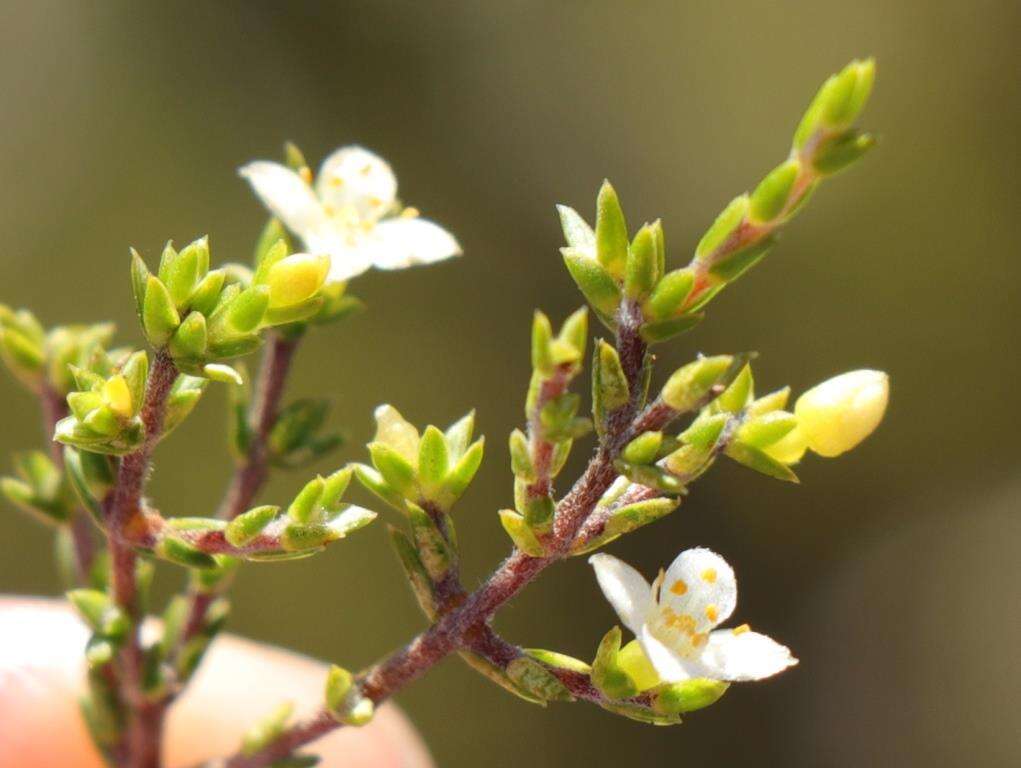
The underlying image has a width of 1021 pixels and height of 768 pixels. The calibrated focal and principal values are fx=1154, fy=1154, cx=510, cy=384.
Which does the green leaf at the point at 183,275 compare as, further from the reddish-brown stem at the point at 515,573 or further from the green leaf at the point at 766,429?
the green leaf at the point at 766,429

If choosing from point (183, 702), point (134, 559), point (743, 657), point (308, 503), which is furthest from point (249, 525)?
point (183, 702)

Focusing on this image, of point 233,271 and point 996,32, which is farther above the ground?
point 996,32

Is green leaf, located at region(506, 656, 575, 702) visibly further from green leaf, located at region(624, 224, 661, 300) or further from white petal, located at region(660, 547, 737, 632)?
green leaf, located at region(624, 224, 661, 300)

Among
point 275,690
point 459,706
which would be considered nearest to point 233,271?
point 275,690

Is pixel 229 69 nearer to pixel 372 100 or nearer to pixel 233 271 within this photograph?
pixel 372 100

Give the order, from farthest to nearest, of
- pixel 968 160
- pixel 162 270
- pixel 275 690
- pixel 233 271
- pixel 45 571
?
1. pixel 968 160
2. pixel 45 571
3. pixel 275 690
4. pixel 233 271
5. pixel 162 270

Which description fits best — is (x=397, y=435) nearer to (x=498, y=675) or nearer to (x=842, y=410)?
(x=498, y=675)

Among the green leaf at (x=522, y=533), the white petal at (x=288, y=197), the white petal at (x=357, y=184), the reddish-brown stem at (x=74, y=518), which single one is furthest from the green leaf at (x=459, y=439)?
the reddish-brown stem at (x=74, y=518)
